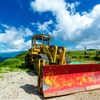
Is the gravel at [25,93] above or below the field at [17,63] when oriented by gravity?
below

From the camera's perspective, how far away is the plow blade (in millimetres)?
6594

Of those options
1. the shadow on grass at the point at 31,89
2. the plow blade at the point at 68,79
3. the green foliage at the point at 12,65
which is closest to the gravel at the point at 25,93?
the shadow on grass at the point at 31,89

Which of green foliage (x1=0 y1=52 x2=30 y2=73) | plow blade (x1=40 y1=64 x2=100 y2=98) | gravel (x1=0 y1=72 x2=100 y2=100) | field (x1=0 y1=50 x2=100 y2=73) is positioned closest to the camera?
gravel (x1=0 y1=72 x2=100 y2=100)

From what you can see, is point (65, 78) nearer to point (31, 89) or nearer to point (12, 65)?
point (31, 89)

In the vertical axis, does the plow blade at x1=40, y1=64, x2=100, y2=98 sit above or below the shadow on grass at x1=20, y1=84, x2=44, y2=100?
above

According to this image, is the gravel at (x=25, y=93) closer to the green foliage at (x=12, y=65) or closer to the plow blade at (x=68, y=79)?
the plow blade at (x=68, y=79)

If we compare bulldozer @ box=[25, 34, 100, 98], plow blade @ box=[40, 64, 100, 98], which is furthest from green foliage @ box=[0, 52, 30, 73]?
plow blade @ box=[40, 64, 100, 98]

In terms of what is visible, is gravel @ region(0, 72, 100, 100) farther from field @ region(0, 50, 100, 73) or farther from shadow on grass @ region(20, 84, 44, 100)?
field @ region(0, 50, 100, 73)

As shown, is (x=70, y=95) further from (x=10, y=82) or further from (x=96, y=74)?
(x=10, y=82)

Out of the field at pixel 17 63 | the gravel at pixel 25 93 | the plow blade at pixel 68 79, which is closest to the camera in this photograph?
the gravel at pixel 25 93

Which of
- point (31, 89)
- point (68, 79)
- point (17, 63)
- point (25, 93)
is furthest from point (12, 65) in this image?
point (68, 79)

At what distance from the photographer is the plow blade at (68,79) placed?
6.59 metres

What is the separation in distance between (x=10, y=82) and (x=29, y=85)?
39.8 inches

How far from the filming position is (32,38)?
43.7ft
